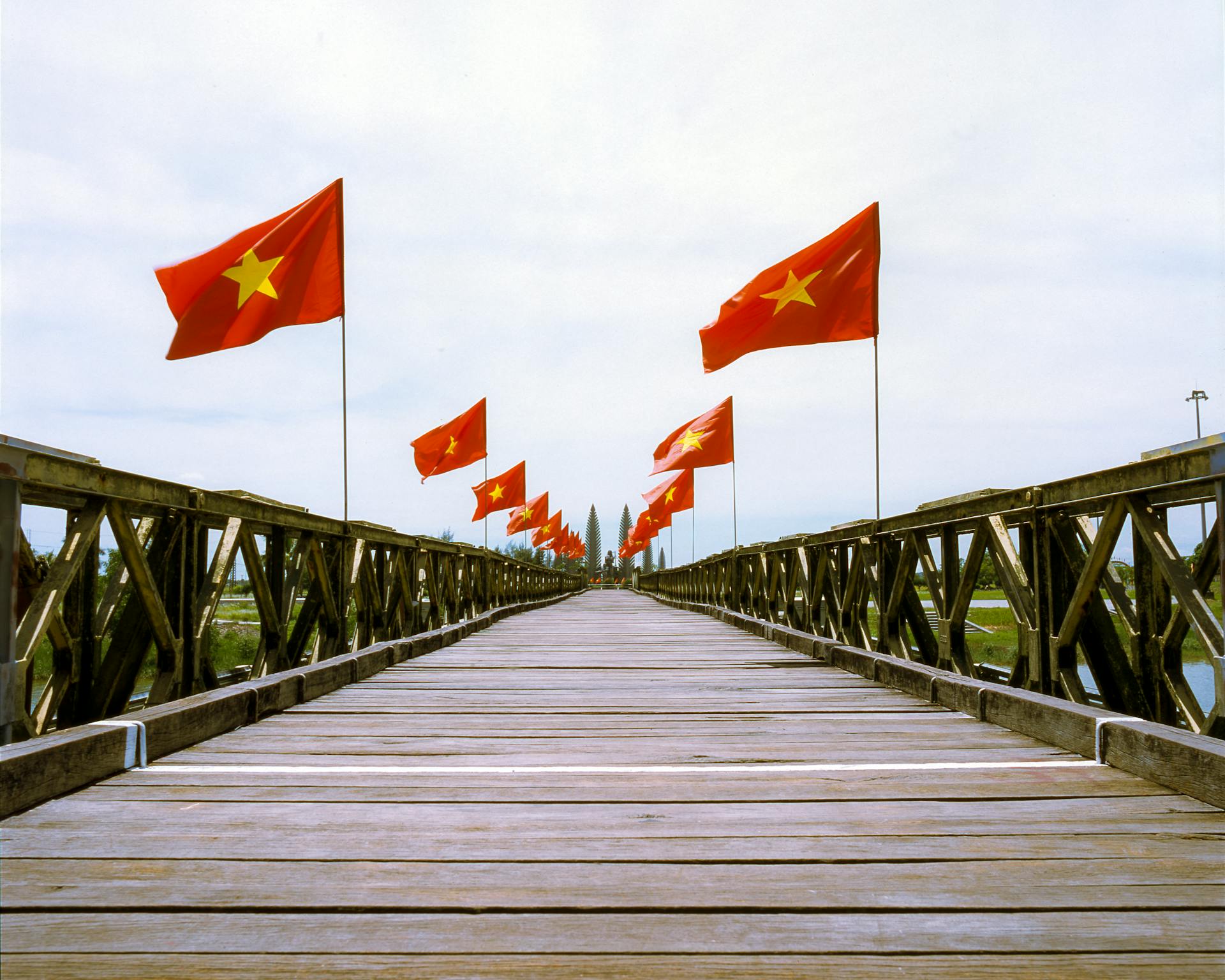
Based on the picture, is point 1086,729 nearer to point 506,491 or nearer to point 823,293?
point 823,293

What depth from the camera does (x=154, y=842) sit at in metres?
2.29

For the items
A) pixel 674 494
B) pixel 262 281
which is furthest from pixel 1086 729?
pixel 674 494

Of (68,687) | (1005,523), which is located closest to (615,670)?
(1005,523)

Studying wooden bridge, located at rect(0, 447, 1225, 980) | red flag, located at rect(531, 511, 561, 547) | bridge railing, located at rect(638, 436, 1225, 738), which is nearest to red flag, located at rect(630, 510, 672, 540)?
red flag, located at rect(531, 511, 561, 547)

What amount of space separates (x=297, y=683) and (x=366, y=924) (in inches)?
116

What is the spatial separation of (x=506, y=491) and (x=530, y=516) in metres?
8.83

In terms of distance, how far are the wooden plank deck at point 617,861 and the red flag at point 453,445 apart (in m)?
10.2

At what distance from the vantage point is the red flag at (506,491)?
19.3 metres

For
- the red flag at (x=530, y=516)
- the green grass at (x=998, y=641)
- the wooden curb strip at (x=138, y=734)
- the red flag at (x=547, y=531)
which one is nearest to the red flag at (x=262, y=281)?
the wooden curb strip at (x=138, y=734)

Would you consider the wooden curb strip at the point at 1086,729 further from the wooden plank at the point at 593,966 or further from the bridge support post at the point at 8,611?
the bridge support post at the point at 8,611

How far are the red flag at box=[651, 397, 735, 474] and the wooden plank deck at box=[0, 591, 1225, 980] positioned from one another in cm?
890

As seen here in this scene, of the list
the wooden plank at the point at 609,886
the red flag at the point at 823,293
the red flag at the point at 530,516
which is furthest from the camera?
the red flag at the point at 530,516

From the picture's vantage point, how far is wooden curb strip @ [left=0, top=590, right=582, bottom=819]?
251cm

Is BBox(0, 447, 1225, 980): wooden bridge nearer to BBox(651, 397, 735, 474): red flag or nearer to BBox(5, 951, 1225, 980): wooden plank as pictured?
BBox(5, 951, 1225, 980): wooden plank
